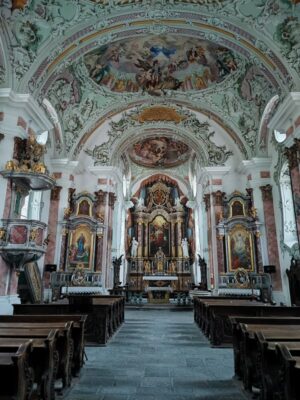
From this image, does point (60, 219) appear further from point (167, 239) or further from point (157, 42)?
point (167, 239)

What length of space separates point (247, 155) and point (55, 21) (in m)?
9.81

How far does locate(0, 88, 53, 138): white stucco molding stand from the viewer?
9.09m

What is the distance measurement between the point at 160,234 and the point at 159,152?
257 inches

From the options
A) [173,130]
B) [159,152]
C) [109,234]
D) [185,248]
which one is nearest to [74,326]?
[109,234]

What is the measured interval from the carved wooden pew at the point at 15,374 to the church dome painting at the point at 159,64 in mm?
11737

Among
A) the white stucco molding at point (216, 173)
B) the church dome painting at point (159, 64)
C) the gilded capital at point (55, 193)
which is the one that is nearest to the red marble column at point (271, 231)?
the white stucco molding at point (216, 173)

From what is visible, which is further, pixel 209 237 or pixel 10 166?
pixel 209 237

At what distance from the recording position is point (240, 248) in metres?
13.9

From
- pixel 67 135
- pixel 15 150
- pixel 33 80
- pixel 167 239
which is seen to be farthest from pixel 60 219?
pixel 167 239

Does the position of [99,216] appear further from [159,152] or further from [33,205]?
[159,152]

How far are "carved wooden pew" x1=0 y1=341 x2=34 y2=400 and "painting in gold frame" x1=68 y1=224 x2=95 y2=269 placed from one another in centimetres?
1147

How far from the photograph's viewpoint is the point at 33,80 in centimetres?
995

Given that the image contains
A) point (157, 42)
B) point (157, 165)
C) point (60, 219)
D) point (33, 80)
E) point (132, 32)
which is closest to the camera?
point (33, 80)

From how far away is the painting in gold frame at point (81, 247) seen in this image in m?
13.9
